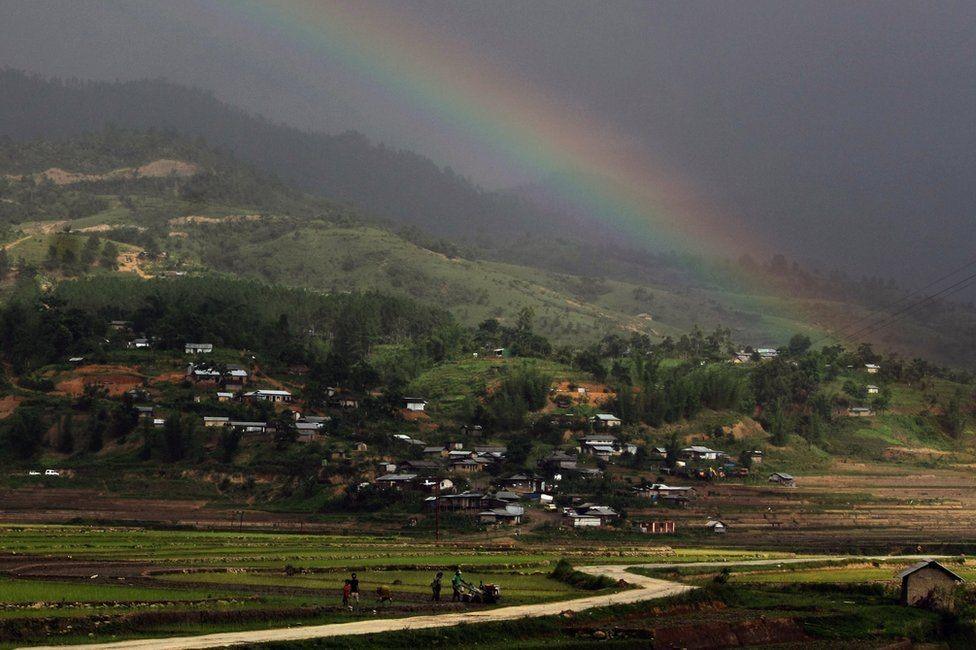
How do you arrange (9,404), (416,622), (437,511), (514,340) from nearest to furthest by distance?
(416,622) < (437,511) < (9,404) < (514,340)

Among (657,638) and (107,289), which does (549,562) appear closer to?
(657,638)

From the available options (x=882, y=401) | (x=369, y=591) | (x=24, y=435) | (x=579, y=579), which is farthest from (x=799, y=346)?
(x=369, y=591)

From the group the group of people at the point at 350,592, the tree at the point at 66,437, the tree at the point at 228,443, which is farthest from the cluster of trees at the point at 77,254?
the group of people at the point at 350,592

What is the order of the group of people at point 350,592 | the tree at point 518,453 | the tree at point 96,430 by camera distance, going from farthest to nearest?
1. the tree at point 518,453
2. the tree at point 96,430
3. the group of people at point 350,592

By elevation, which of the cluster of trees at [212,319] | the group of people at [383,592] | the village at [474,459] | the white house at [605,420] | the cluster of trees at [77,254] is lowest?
the group of people at [383,592]

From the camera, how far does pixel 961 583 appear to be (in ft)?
161

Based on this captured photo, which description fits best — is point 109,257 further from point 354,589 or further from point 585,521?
point 354,589

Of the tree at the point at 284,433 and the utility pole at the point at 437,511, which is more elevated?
the tree at the point at 284,433

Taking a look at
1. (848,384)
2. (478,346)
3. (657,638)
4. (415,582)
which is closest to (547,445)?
(478,346)

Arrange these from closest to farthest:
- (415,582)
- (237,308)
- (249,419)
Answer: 1. (415,582)
2. (249,419)
3. (237,308)

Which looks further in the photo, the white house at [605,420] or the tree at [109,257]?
the tree at [109,257]

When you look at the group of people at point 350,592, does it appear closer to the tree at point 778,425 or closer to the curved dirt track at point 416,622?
the curved dirt track at point 416,622

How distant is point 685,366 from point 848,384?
1982cm

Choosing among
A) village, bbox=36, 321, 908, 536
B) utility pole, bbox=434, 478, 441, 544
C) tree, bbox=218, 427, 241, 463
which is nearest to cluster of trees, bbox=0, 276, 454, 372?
village, bbox=36, 321, 908, 536
